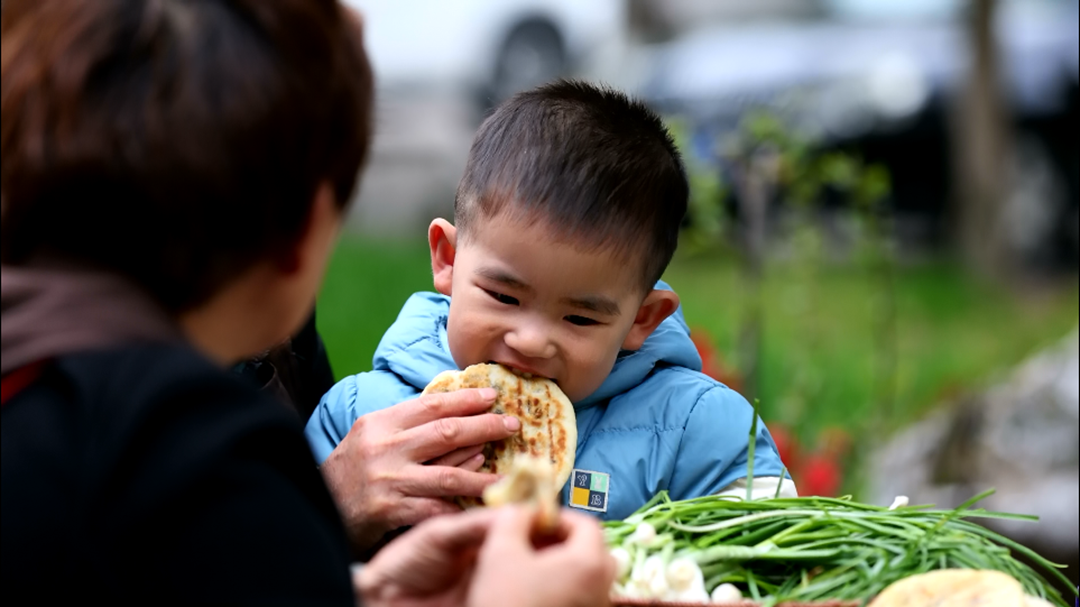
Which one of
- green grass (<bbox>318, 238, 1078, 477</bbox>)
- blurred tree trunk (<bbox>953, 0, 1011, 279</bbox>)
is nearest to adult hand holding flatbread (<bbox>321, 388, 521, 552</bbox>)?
green grass (<bbox>318, 238, 1078, 477</bbox>)

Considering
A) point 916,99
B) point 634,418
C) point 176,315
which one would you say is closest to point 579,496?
point 634,418

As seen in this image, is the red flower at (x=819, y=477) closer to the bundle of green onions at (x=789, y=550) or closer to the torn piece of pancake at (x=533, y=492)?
the bundle of green onions at (x=789, y=550)

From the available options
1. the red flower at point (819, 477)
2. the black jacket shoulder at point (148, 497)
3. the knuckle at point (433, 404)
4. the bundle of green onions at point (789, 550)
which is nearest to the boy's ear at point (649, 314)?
the knuckle at point (433, 404)

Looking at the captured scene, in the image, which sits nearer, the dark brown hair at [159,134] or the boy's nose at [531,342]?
the dark brown hair at [159,134]

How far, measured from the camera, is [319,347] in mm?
2645

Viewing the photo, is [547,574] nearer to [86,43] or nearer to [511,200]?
[86,43]

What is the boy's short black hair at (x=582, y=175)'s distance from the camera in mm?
2066

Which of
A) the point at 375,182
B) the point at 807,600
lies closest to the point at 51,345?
the point at 807,600

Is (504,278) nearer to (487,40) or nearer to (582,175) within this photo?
(582,175)

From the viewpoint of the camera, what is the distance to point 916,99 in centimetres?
923

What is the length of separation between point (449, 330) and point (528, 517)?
904mm

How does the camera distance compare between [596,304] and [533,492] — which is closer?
[533,492]

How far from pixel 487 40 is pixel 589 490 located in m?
9.97

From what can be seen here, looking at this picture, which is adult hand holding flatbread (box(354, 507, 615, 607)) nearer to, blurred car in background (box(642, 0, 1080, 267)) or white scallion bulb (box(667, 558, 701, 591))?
white scallion bulb (box(667, 558, 701, 591))
